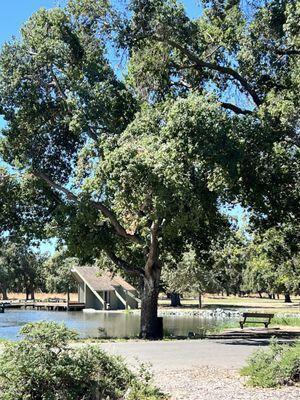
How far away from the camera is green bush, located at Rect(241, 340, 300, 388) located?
29.8ft

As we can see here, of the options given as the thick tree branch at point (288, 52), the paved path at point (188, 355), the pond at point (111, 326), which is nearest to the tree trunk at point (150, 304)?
the pond at point (111, 326)

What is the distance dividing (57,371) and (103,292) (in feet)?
190

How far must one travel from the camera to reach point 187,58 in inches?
790

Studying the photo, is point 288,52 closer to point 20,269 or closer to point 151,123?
point 151,123

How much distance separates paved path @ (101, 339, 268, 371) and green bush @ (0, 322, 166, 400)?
9.06ft

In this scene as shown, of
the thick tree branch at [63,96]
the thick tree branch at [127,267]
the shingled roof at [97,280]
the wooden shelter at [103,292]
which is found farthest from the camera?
the wooden shelter at [103,292]

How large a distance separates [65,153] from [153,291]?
23.5 ft

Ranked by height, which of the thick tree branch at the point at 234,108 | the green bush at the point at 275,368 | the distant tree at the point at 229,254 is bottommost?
the green bush at the point at 275,368

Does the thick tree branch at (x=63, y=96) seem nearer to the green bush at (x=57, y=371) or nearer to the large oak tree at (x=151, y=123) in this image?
the large oak tree at (x=151, y=123)

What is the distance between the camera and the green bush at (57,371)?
6.99 metres

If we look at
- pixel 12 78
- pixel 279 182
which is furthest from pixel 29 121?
pixel 279 182

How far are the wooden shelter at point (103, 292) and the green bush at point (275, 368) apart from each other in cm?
5376

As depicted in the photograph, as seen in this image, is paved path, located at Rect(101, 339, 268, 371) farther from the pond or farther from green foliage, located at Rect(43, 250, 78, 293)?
green foliage, located at Rect(43, 250, 78, 293)

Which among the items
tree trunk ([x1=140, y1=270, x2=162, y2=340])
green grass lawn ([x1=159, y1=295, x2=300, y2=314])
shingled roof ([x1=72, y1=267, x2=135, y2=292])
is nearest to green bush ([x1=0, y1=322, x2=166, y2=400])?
tree trunk ([x1=140, y1=270, x2=162, y2=340])
